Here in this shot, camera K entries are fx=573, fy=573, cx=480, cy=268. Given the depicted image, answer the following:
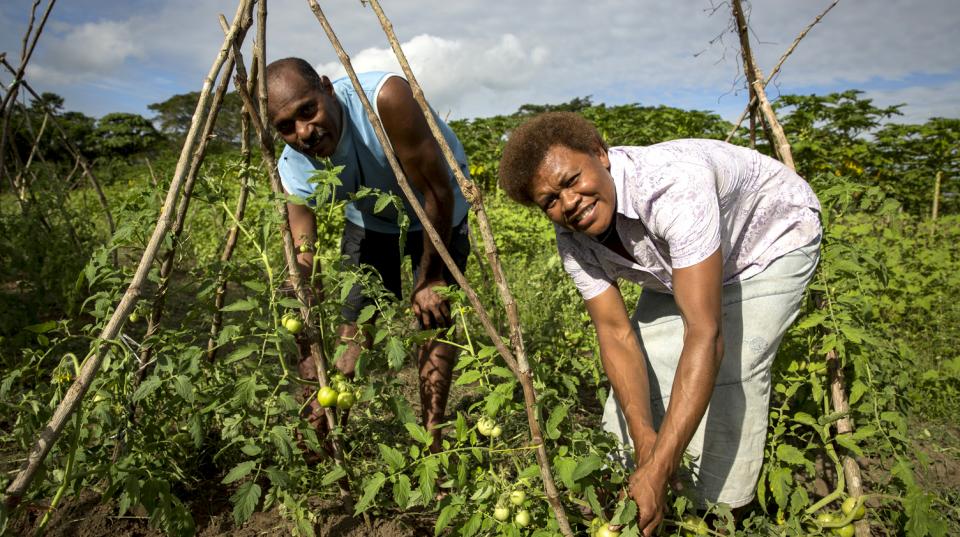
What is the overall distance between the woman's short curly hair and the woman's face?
18mm

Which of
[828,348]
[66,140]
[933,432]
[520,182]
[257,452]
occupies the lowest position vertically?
[933,432]

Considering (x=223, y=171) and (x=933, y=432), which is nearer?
(x=223, y=171)

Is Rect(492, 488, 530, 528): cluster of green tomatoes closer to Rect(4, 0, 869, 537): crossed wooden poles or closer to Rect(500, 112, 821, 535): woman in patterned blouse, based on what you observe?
Rect(4, 0, 869, 537): crossed wooden poles

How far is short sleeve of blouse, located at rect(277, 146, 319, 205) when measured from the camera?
2.28 metres

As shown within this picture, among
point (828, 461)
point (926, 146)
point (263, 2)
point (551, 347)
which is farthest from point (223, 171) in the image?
point (926, 146)

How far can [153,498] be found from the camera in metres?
1.44

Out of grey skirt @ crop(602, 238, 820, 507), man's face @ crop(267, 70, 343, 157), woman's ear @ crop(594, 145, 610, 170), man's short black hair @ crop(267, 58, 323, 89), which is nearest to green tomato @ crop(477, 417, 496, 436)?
grey skirt @ crop(602, 238, 820, 507)

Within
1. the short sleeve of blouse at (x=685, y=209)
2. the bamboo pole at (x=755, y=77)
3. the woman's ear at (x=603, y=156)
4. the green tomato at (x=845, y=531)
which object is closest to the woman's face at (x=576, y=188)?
the woman's ear at (x=603, y=156)

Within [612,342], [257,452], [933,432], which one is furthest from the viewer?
[933,432]

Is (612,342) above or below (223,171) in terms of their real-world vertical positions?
below

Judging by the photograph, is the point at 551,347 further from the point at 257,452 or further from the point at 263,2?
the point at 263,2

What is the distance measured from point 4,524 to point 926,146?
903cm

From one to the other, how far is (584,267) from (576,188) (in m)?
0.42

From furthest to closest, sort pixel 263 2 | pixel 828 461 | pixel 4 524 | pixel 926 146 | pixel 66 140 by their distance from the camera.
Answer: pixel 926 146
pixel 66 140
pixel 828 461
pixel 263 2
pixel 4 524
